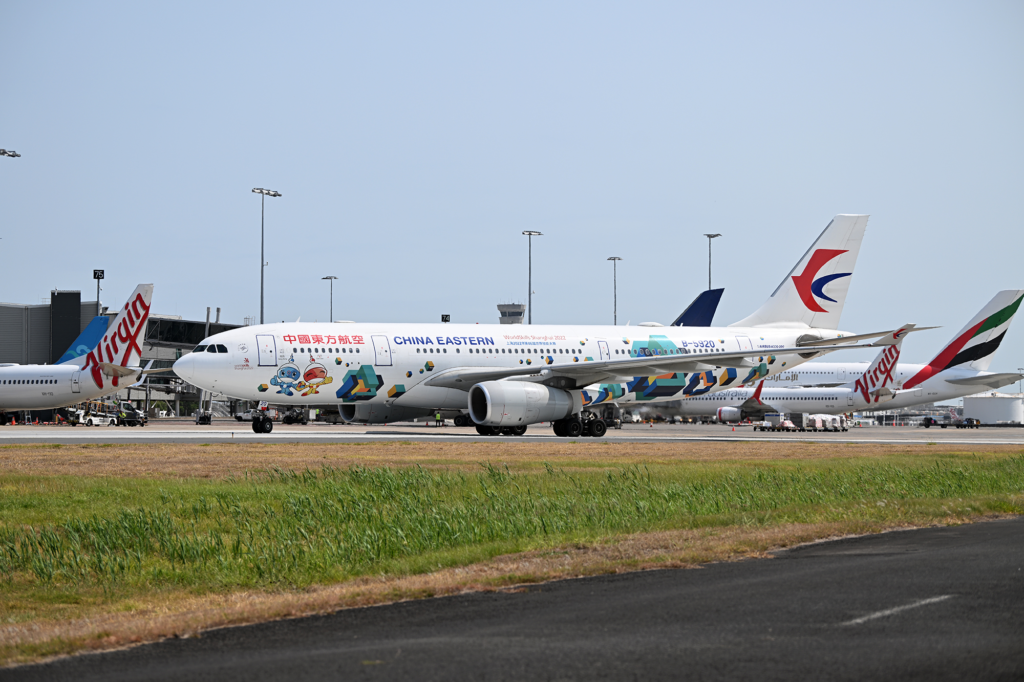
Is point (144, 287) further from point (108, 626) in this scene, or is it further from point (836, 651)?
point (836, 651)

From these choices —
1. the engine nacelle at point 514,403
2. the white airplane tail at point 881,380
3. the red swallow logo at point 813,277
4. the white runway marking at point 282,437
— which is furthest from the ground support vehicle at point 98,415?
the white airplane tail at point 881,380

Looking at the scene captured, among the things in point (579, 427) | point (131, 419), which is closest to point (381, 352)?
point (579, 427)

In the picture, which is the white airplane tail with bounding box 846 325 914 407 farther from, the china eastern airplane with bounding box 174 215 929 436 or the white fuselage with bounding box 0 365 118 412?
the white fuselage with bounding box 0 365 118 412

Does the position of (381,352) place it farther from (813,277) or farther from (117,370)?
(117,370)

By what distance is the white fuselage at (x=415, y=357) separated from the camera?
39.7 meters

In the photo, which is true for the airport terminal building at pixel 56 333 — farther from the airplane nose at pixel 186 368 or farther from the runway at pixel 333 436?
the airplane nose at pixel 186 368

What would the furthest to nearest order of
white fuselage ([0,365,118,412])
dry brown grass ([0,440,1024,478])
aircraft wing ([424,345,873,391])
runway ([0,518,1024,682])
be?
1. white fuselage ([0,365,118,412])
2. aircraft wing ([424,345,873,391])
3. dry brown grass ([0,440,1024,478])
4. runway ([0,518,1024,682])

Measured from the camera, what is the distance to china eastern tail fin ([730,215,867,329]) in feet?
164

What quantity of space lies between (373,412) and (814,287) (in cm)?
2166

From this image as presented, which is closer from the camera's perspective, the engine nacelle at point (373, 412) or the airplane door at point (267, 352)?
the airplane door at point (267, 352)

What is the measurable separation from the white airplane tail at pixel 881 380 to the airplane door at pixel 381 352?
142 ft

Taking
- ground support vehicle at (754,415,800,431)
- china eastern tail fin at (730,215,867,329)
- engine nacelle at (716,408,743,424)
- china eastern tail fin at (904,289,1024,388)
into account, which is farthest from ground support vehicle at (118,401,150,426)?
china eastern tail fin at (904,289,1024,388)

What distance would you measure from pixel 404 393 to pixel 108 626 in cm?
3341

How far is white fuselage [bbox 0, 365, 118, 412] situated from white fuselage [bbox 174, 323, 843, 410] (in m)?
21.8
